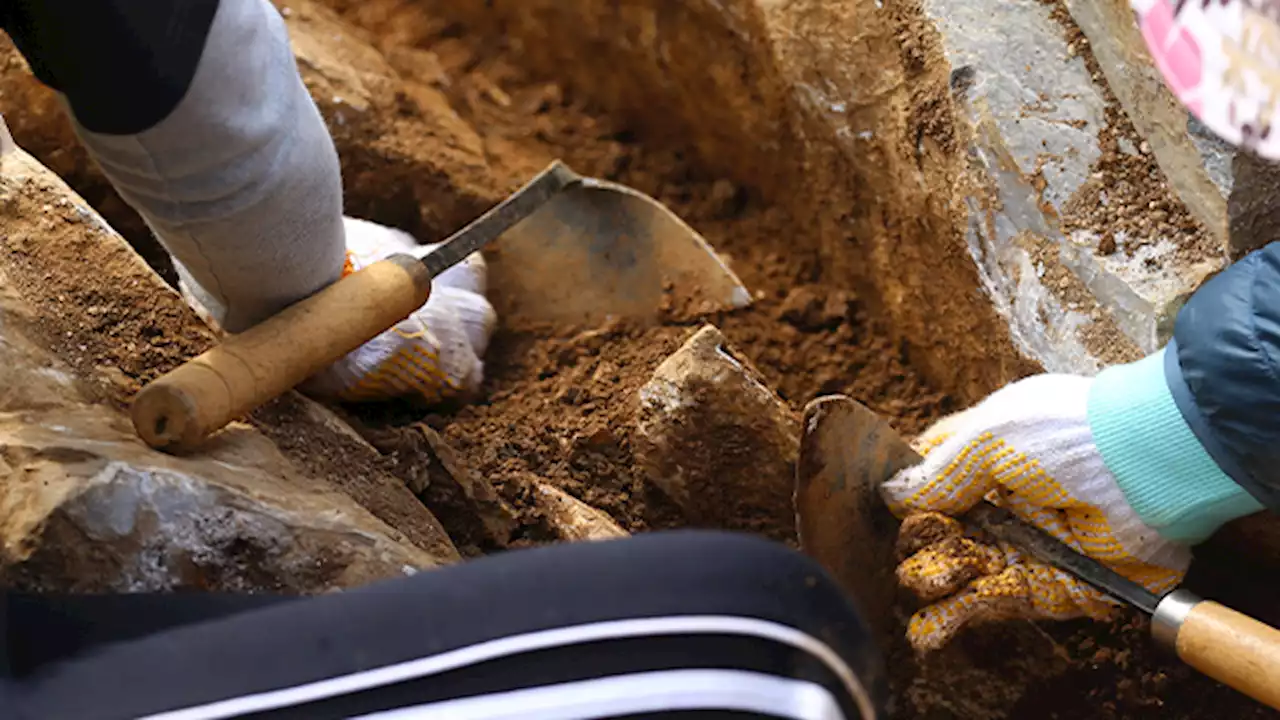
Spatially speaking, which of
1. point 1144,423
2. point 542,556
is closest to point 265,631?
point 542,556

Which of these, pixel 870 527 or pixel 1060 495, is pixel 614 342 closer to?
pixel 870 527

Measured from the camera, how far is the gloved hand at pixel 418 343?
131 centimetres

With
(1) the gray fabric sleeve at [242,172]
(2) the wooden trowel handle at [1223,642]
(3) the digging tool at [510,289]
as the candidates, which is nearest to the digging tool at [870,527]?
(2) the wooden trowel handle at [1223,642]

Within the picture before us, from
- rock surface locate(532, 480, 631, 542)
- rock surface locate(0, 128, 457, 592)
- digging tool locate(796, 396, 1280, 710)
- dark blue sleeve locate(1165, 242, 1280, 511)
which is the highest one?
dark blue sleeve locate(1165, 242, 1280, 511)

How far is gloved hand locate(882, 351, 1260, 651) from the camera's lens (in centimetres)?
119

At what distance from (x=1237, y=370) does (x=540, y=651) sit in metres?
0.76

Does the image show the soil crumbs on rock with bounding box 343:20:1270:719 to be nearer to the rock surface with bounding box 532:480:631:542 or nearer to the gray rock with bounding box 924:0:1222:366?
the rock surface with bounding box 532:480:631:542

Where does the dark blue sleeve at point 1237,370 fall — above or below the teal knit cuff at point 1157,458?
above

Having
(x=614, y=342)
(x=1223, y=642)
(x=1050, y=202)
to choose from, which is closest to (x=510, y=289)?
(x=614, y=342)

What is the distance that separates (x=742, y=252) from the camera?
1.79 meters

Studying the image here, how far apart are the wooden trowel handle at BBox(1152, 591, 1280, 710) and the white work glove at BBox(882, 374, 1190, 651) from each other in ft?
0.37

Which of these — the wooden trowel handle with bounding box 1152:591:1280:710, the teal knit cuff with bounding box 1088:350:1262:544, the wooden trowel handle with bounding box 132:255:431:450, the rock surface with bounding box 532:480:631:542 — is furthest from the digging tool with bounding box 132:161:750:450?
the wooden trowel handle with bounding box 1152:591:1280:710

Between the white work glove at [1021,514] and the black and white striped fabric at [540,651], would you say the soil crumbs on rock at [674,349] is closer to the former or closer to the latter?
the white work glove at [1021,514]

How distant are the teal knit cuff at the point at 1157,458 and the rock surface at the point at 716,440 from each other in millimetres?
319
